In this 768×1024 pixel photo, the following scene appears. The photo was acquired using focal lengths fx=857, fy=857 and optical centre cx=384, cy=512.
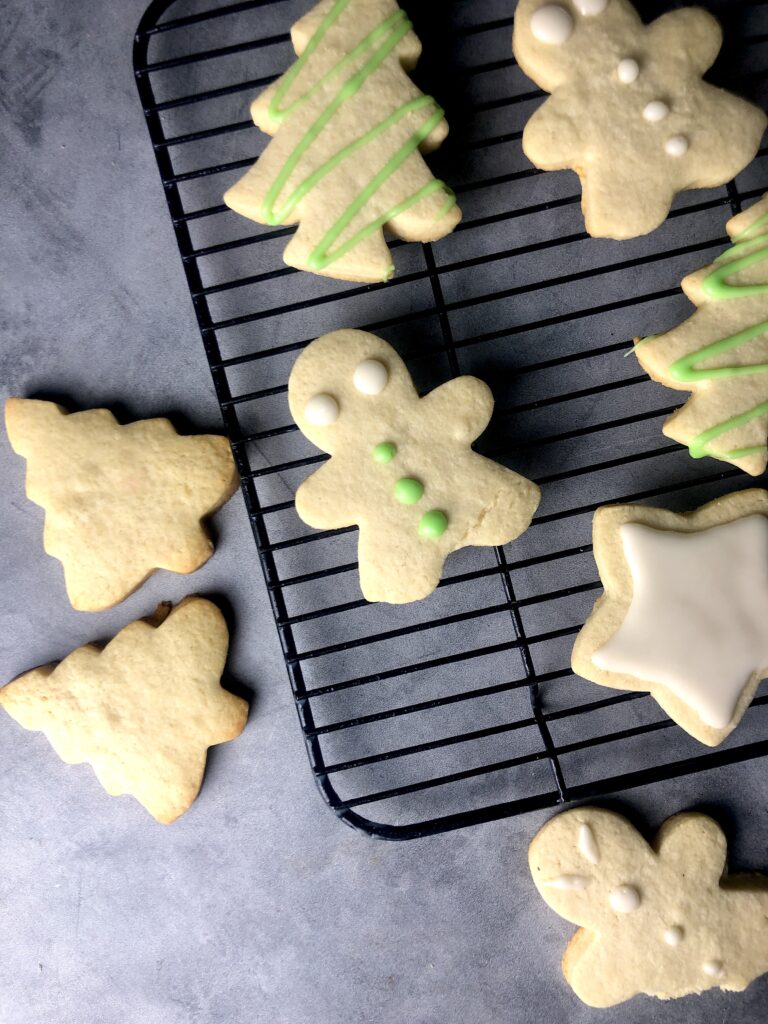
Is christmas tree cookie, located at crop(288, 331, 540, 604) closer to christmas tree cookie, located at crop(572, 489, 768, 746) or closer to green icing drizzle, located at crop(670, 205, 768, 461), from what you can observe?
christmas tree cookie, located at crop(572, 489, 768, 746)

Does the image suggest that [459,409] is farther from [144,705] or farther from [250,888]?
[250,888]

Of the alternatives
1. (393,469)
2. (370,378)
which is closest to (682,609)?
(393,469)

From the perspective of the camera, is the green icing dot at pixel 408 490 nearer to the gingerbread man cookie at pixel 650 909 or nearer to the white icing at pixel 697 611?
the white icing at pixel 697 611

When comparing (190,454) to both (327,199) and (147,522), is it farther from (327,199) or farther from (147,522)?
(327,199)

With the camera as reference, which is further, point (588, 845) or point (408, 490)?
point (588, 845)

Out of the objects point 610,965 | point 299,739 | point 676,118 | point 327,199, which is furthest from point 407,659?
point 676,118

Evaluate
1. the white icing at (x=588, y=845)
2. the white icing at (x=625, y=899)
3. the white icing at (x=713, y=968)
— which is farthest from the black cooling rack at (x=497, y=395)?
the white icing at (x=713, y=968)

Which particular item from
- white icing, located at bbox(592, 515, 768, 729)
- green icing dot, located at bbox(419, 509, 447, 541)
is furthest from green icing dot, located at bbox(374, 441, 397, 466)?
white icing, located at bbox(592, 515, 768, 729)
